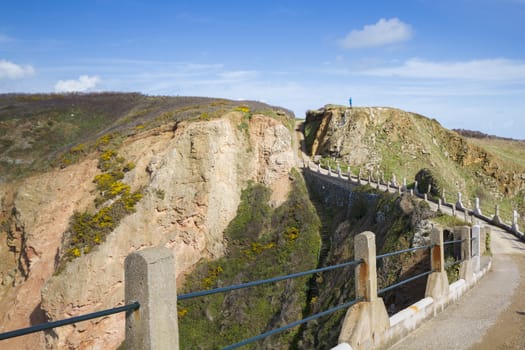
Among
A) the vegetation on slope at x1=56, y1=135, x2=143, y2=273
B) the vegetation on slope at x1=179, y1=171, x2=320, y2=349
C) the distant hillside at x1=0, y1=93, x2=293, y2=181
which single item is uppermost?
the distant hillside at x1=0, y1=93, x2=293, y2=181

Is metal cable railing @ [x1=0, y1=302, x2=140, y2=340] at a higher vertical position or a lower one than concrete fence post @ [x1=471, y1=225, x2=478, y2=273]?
higher

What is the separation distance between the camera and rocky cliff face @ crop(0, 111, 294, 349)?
25094 mm

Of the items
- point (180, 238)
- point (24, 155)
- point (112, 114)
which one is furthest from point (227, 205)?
point (112, 114)

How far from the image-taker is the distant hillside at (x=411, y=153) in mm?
40281

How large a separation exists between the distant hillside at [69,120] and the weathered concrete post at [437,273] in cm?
2473

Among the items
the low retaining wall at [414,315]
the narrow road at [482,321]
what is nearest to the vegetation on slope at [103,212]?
the narrow road at [482,321]

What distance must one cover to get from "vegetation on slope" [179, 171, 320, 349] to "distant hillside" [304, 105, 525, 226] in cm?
1140

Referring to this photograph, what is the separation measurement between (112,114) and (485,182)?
3597 centimetres

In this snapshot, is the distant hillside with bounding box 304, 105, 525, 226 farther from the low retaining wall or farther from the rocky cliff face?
the low retaining wall

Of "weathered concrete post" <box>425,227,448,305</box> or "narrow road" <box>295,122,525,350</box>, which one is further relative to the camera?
"weathered concrete post" <box>425,227,448,305</box>

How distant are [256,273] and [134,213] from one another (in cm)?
828

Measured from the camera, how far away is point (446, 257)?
41.4 feet

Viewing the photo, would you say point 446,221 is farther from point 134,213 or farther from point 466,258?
point 134,213

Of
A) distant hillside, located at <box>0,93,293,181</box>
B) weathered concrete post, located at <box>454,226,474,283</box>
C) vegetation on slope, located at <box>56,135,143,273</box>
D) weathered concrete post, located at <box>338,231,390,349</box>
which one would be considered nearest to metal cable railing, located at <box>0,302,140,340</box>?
weathered concrete post, located at <box>338,231,390,349</box>
